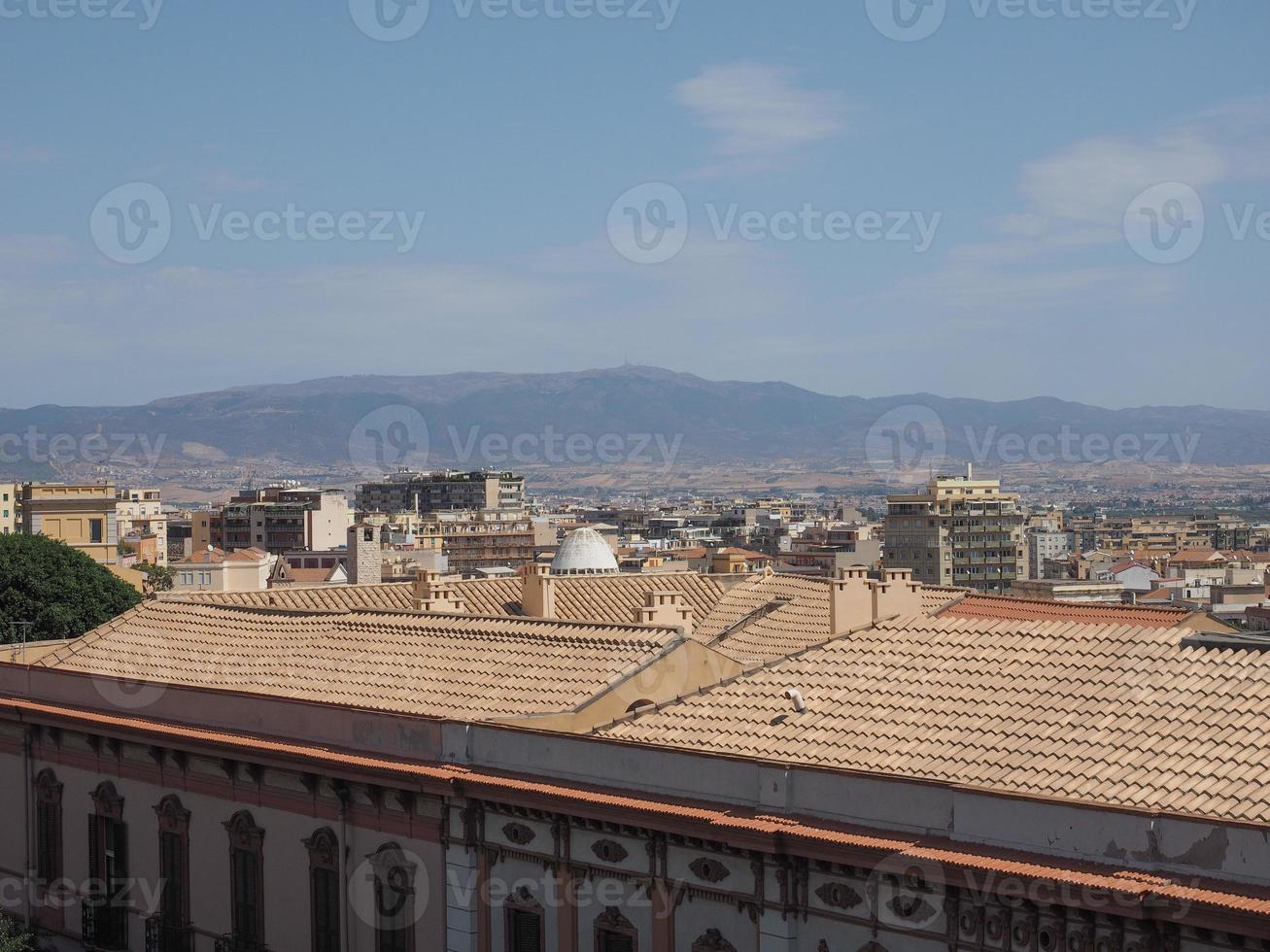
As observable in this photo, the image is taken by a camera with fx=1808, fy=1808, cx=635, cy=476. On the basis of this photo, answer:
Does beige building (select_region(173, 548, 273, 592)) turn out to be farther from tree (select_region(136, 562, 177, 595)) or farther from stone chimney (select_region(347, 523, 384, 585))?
stone chimney (select_region(347, 523, 384, 585))

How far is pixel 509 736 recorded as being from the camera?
61.3ft

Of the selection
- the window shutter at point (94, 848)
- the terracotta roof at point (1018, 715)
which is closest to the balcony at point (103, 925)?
the window shutter at point (94, 848)

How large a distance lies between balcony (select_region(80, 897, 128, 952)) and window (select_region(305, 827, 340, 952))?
4523mm

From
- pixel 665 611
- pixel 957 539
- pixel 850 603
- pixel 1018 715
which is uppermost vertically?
pixel 850 603

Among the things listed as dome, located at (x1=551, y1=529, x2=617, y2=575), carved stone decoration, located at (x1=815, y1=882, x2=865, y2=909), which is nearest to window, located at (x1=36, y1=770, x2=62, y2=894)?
Answer: carved stone decoration, located at (x1=815, y1=882, x2=865, y2=909)

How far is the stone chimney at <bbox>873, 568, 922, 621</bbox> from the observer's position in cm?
2609

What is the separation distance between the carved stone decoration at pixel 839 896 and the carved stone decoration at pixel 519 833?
376 cm

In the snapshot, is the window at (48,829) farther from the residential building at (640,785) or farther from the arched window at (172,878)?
the arched window at (172,878)

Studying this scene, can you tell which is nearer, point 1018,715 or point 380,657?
point 1018,715

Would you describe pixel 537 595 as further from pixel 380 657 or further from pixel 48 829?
pixel 48 829

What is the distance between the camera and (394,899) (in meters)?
19.7

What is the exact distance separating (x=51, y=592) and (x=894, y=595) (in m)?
38.3

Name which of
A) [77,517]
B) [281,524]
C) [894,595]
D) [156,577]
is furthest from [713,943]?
[281,524]

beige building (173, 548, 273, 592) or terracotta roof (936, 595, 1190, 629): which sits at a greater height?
terracotta roof (936, 595, 1190, 629)
